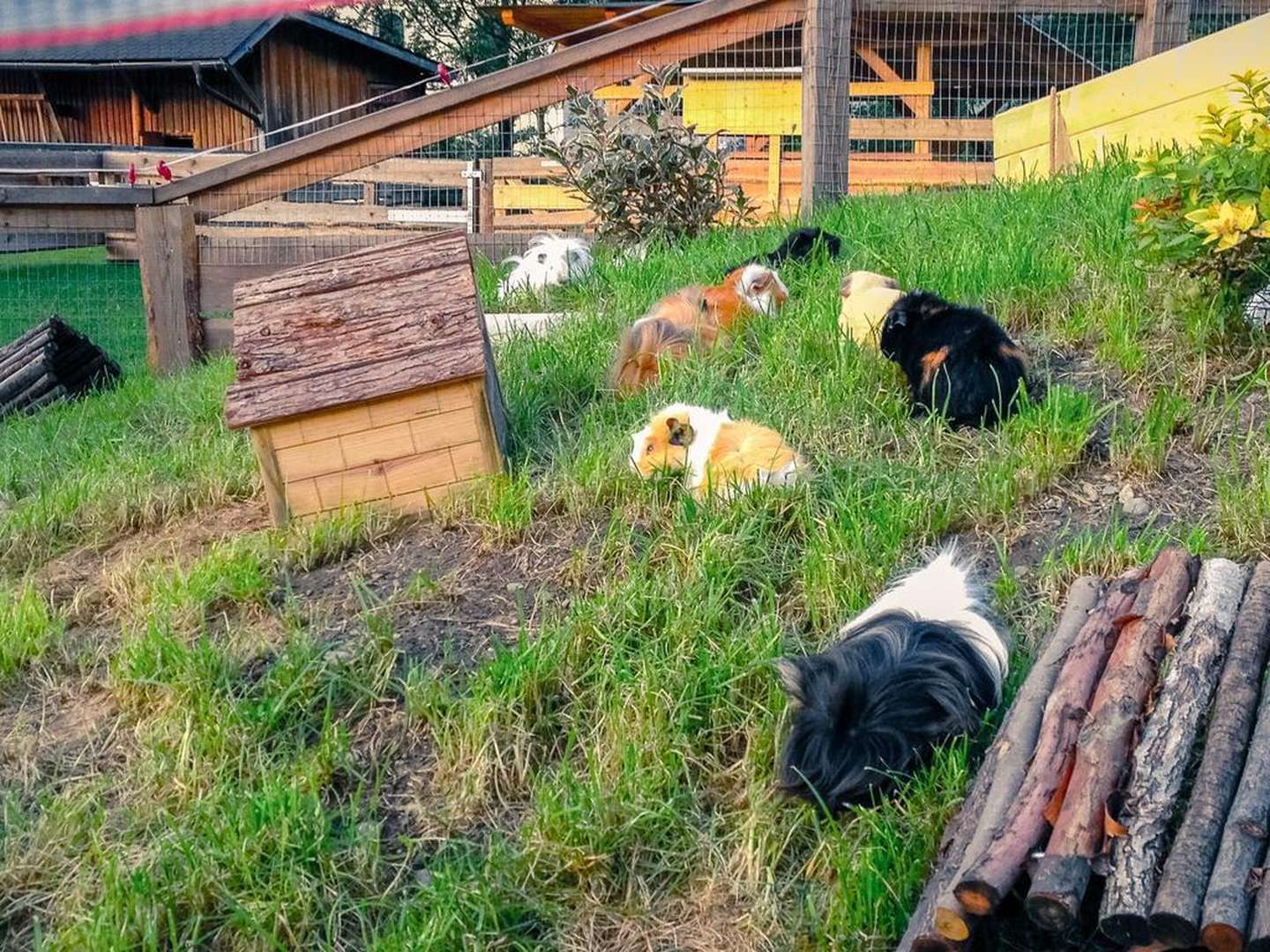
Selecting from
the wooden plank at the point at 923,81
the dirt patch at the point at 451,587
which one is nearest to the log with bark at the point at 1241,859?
the dirt patch at the point at 451,587

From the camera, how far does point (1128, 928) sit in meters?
1.96

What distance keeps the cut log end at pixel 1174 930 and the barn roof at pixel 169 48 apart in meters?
25.3

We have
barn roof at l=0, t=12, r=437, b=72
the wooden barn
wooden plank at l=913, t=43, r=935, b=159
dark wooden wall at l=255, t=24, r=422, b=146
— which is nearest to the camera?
wooden plank at l=913, t=43, r=935, b=159

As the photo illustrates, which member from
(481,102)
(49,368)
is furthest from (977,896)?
(49,368)

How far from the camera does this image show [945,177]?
11508 millimetres

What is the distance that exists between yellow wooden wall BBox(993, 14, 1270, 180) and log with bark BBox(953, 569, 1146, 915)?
12.5 feet

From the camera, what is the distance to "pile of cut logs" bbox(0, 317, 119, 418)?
269 inches

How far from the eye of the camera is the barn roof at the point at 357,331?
3855 mm

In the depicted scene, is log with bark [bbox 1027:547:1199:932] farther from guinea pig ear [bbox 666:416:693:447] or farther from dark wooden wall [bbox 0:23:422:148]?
dark wooden wall [bbox 0:23:422:148]

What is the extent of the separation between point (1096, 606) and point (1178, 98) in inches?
187

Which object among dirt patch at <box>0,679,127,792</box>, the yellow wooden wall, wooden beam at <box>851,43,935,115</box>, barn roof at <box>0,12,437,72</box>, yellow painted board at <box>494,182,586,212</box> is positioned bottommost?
dirt patch at <box>0,679,127,792</box>

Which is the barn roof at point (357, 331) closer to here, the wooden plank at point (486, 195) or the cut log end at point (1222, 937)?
the cut log end at point (1222, 937)

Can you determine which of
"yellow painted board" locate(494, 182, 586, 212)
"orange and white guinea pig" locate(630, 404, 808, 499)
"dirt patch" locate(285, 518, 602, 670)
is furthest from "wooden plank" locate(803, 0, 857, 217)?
"yellow painted board" locate(494, 182, 586, 212)

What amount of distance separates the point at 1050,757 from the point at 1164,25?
6.67 metres
